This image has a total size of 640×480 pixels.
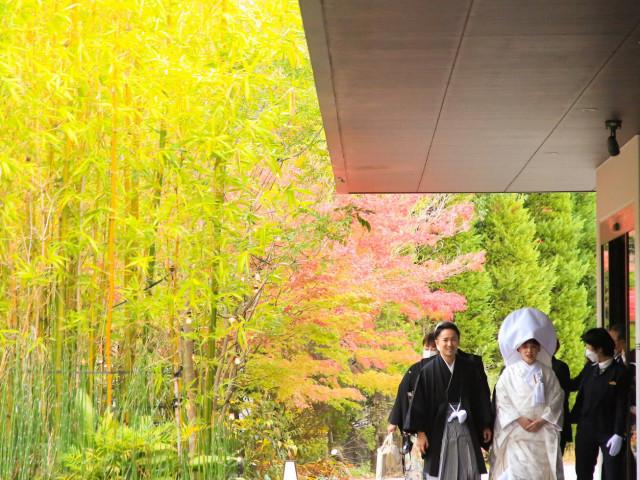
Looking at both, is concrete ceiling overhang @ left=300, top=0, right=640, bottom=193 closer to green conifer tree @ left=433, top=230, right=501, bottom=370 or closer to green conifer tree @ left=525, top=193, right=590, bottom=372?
green conifer tree @ left=433, top=230, right=501, bottom=370

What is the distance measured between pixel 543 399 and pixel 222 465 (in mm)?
2253

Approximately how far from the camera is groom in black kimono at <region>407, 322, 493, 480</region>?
5.31 meters

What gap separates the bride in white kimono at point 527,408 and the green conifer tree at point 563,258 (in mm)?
9968

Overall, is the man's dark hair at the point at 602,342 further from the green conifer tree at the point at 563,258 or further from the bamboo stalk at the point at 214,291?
the green conifer tree at the point at 563,258

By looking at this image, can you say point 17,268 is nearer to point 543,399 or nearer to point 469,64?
point 469,64

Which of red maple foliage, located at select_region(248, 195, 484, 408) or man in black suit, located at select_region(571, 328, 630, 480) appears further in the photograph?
red maple foliage, located at select_region(248, 195, 484, 408)

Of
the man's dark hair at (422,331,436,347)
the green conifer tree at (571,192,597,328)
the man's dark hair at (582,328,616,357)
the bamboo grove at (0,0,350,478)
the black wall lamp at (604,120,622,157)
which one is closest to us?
the bamboo grove at (0,0,350,478)

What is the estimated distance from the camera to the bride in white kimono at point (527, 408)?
5070 millimetres

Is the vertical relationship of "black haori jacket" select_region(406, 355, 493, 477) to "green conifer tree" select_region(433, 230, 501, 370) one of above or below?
below

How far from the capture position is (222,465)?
141 inches

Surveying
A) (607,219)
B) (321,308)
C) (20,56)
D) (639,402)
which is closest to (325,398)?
(321,308)

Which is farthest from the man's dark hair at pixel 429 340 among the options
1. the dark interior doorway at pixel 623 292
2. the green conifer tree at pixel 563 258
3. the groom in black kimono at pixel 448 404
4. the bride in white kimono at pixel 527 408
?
the green conifer tree at pixel 563 258

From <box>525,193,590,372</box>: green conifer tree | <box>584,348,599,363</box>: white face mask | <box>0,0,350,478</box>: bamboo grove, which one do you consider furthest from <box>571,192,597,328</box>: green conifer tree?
<box>0,0,350,478</box>: bamboo grove

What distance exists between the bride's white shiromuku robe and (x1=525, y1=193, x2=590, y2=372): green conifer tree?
999cm
